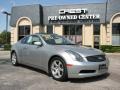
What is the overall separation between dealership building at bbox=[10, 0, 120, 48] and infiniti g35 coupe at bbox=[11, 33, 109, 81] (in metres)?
18.7

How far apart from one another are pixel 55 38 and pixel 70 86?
9.23ft

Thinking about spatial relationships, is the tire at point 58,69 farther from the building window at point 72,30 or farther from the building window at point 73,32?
the building window at point 72,30

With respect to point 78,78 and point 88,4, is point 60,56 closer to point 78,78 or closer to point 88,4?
point 78,78

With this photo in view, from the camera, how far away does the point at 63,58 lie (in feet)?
25.7

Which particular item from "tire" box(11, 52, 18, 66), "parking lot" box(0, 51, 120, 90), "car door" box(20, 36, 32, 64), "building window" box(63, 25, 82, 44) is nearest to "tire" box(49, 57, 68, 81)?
"parking lot" box(0, 51, 120, 90)

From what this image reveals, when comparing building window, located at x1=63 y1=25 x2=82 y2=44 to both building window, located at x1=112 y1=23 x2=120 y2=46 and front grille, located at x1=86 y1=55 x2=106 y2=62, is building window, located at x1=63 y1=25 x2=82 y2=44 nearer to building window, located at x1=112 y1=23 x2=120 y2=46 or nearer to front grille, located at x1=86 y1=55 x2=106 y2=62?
building window, located at x1=112 y1=23 x2=120 y2=46

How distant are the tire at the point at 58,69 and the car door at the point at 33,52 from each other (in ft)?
2.76

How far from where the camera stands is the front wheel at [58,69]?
Answer: 783cm

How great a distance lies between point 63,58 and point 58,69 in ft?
1.59

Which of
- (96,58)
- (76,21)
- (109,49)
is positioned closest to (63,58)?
(96,58)

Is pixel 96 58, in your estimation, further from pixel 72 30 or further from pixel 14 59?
pixel 72 30

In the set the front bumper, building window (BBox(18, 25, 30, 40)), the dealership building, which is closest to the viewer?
the front bumper

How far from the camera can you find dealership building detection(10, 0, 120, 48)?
27500 millimetres

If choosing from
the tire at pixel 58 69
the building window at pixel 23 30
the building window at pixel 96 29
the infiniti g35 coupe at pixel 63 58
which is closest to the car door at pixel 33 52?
the infiniti g35 coupe at pixel 63 58
